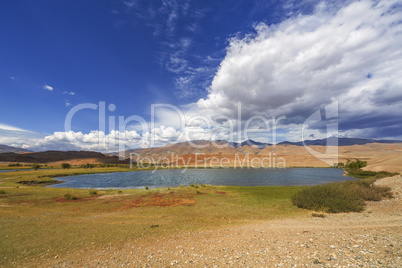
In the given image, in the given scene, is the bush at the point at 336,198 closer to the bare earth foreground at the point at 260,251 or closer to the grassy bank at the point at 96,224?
the grassy bank at the point at 96,224

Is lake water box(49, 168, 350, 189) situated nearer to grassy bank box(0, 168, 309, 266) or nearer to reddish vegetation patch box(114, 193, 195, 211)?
reddish vegetation patch box(114, 193, 195, 211)

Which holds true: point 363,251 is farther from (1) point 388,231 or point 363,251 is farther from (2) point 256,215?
(2) point 256,215

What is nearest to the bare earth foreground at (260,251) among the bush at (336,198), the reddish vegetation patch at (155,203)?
the bush at (336,198)

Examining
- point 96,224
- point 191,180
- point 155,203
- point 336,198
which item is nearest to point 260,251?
point 96,224

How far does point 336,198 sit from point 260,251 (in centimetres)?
1660

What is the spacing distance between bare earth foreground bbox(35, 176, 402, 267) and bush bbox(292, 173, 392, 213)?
320 inches

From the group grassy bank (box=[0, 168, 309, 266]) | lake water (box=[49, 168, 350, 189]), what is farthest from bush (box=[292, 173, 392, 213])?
lake water (box=[49, 168, 350, 189])

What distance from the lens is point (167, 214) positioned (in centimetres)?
1950

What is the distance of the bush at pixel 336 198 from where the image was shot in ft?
62.4

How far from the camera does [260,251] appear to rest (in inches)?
357

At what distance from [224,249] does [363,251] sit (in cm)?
635

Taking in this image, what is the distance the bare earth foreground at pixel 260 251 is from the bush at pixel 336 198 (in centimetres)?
813

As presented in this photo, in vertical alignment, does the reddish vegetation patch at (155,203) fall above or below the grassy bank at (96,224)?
below

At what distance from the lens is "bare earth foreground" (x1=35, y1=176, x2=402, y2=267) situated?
302 inches
